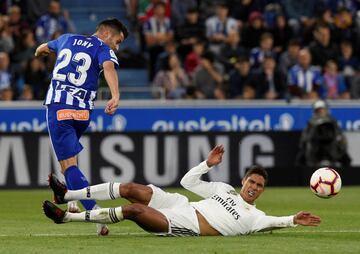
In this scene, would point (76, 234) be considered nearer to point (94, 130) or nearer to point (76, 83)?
point (76, 83)

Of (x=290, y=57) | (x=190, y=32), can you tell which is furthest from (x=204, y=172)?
(x=190, y=32)

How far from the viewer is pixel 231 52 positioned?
25375mm

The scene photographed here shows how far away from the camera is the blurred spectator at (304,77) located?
24.2 m

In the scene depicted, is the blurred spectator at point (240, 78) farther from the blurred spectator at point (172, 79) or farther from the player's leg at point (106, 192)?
the player's leg at point (106, 192)

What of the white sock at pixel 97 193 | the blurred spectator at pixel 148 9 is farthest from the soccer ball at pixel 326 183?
the blurred spectator at pixel 148 9

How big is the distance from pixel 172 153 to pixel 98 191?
9.77 metres

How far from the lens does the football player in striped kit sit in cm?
1263

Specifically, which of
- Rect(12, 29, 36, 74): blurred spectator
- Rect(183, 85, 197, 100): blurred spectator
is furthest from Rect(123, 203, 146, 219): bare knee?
Rect(12, 29, 36, 74): blurred spectator

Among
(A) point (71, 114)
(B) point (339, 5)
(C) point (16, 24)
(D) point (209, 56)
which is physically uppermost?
(B) point (339, 5)

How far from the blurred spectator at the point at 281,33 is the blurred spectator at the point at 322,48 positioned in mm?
586

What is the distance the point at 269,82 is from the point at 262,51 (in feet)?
3.42

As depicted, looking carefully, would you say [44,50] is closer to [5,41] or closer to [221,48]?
[5,41]

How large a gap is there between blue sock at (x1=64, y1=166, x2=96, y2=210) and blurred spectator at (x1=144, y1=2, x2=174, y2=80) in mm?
12945

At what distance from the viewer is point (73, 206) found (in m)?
12.9
